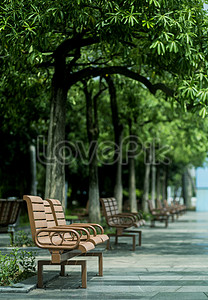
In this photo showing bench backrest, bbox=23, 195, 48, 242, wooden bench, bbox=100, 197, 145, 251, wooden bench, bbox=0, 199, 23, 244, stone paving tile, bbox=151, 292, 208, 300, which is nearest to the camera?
stone paving tile, bbox=151, 292, 208, 300

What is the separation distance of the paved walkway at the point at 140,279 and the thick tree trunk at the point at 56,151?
2035mm

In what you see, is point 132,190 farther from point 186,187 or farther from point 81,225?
point 186,187

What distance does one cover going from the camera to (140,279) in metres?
9.37

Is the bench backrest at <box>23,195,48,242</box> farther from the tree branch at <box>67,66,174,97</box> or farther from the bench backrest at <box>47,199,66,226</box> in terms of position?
the tree branch at <box>67,66,174,97</box>

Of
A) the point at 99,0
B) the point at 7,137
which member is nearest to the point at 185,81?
the point at 99,0

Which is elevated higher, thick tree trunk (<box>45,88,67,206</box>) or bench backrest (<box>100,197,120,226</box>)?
thick tree trunk (<box>45,88,67,206</box>)

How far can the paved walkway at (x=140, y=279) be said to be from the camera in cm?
783

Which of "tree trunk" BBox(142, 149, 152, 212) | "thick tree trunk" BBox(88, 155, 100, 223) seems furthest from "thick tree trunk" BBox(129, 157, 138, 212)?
"thick tree trunk" BBox(88, 155, 100, 223)

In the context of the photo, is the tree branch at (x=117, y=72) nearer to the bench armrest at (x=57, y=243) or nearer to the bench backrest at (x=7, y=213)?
the bench backrest at (x=7, y=213)

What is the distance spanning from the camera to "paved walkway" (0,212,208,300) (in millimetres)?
7832

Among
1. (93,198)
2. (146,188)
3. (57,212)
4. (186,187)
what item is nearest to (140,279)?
(57,212)

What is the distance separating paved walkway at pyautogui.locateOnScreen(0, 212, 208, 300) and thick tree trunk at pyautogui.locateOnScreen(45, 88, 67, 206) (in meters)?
2.04

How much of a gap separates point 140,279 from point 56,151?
6.20 meters

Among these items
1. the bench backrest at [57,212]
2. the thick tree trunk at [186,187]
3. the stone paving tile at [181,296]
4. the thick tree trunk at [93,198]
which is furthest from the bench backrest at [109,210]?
the thick tree trunk at [186,187]
